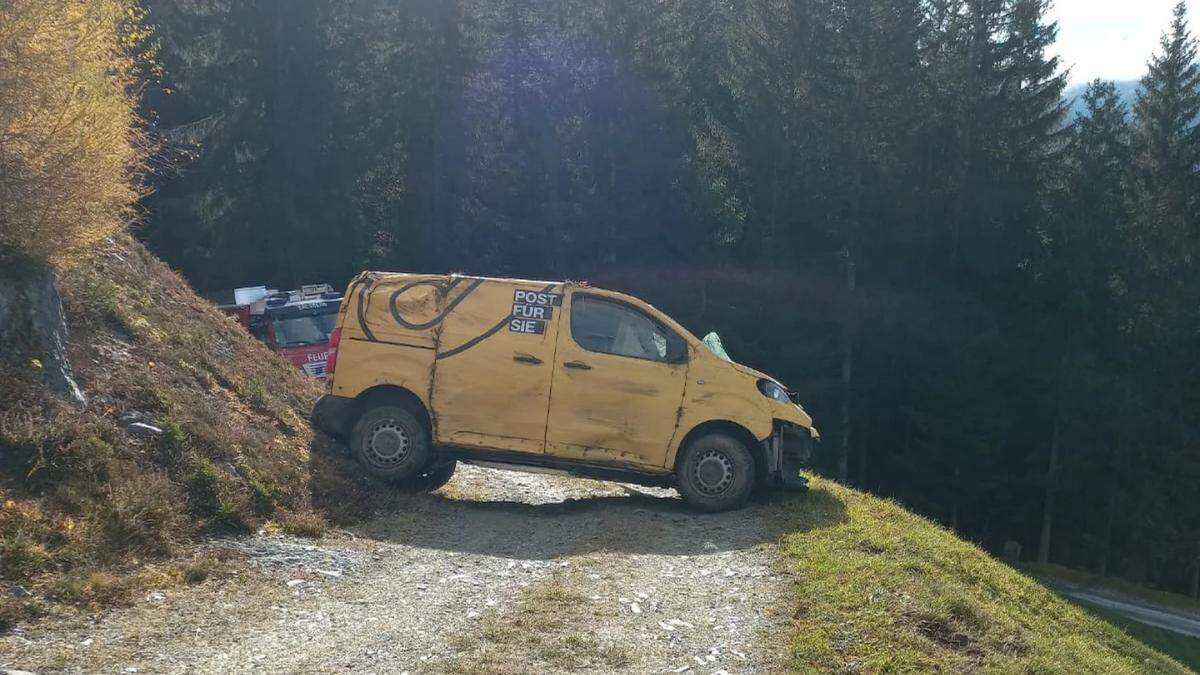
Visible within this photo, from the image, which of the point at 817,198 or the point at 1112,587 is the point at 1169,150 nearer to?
the point at 817,198

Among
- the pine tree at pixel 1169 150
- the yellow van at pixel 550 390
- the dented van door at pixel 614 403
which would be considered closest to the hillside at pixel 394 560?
the yellow van at pixel 550 390


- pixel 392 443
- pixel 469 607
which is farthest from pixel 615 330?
pixel 469 607

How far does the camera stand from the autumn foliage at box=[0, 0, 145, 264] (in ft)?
28.4

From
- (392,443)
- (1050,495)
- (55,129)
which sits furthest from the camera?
(1050,495)

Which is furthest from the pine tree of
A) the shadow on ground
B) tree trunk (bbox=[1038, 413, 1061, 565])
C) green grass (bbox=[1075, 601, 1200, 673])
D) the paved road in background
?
the shadow on ground

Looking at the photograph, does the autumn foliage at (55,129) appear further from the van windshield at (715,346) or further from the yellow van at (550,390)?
the van windshield at (715,346)

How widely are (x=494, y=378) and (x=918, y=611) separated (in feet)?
16.7

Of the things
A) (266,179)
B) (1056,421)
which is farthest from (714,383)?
(266,179)

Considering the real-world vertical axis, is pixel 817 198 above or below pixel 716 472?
above

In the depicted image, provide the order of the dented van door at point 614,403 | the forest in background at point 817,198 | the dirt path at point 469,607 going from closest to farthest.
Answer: the dirt path at point 469,607
the dented van door at point 614,403
the forest in background at point 817,198

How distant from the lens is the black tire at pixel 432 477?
1127cm

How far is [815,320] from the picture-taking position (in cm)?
3366

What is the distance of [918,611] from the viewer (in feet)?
23.3

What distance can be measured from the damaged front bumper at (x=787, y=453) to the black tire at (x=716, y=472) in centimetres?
27
